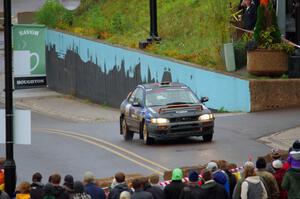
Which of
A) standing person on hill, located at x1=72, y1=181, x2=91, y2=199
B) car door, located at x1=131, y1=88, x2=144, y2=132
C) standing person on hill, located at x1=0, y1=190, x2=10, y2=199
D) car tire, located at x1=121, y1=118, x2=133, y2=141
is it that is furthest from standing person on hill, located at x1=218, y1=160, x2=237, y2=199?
car tire, located at x1=121, y1=118, x2=133, y2=141

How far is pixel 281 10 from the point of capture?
116 feet

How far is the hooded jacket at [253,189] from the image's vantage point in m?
13.8

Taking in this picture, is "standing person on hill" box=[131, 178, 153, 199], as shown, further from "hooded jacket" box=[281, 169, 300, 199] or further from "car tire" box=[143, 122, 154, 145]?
"car tire" box=[143, 122, 154, 145]

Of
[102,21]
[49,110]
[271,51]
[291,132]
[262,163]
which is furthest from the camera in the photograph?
[102,21]

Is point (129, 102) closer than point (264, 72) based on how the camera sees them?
Yes

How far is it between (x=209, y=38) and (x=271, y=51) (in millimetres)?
6654

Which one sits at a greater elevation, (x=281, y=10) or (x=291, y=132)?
(x=281, y=10)

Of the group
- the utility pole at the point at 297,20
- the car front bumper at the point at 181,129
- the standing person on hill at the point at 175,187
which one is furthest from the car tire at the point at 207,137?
the standing person on hill at the point at 175,187

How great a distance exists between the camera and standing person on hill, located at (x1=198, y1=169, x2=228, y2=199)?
13594 mm

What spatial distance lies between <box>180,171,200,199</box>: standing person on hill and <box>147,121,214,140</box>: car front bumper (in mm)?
11322

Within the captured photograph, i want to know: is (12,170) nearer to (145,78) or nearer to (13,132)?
(13,132)

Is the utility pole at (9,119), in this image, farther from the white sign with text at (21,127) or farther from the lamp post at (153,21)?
the lamp post at (153,21)

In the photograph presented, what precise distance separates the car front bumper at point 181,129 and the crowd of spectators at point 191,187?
1035cm

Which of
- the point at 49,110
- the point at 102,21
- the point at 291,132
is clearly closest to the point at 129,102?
the point at 291,132
